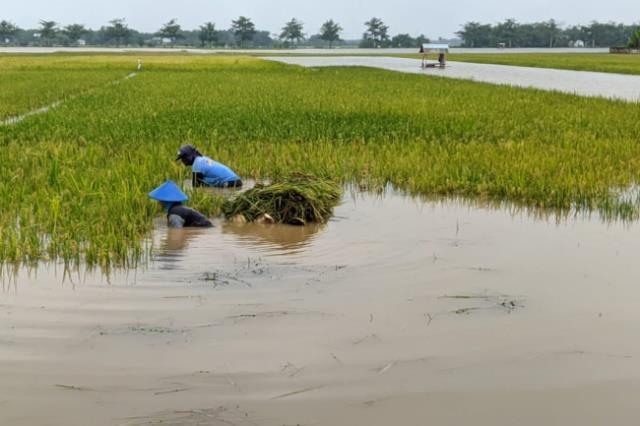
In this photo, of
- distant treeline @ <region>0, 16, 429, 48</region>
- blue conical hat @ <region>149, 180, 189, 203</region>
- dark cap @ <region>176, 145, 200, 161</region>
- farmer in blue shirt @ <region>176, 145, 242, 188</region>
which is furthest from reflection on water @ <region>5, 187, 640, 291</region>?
distant treeline @ <region>0, 16, 429, 48</region>

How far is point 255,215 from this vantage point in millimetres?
6121

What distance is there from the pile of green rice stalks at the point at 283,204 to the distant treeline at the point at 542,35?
11966 centimetres

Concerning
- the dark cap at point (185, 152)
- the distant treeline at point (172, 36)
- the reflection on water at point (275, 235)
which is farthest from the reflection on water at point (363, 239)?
the distant treeline at point (172, 36)

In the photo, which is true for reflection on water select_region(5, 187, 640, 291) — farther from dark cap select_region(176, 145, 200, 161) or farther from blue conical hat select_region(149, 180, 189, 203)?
dark cap select_region(176, 145, 200, 161)

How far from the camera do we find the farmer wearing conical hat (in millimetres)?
5855

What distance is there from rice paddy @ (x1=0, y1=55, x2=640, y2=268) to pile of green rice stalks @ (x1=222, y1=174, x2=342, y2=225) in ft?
0.98

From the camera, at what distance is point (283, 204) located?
626 cm

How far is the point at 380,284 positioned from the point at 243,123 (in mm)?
8283

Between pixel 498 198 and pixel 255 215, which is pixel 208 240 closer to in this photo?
pixel 255 215

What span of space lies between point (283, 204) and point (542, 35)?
122917mm

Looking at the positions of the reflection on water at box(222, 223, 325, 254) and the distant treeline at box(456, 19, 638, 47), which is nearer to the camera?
the reflection on water at box(222, 223, 325, 254)

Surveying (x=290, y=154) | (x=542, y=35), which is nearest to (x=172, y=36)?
(x=542, y=35)

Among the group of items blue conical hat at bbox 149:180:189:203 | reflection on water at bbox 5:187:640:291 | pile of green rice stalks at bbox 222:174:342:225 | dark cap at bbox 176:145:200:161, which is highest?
dark cap at bbox 176:145:200:161

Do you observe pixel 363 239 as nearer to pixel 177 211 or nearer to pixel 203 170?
pixel 177 211
